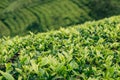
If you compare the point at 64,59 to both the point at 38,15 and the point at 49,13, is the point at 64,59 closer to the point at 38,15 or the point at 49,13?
the point at 38,15

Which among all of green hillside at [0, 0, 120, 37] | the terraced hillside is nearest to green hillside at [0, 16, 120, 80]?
the terraced hillside

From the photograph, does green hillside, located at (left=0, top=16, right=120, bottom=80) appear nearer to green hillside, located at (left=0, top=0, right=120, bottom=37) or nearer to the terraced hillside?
the terraced hillside

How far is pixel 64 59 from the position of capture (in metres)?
5.89

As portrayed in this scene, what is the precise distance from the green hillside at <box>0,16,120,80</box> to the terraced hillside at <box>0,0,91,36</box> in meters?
73.8

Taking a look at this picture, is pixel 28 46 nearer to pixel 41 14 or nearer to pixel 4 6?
pixel 41 14

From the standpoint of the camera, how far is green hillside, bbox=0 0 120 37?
8669 centimetres

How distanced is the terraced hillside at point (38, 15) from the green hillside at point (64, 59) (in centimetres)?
7380

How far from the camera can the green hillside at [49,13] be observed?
8669cm

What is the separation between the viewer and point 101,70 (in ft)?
19.5

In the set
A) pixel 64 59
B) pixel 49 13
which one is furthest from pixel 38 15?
pixel 64 59

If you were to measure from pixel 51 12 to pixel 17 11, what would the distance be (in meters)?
12.5

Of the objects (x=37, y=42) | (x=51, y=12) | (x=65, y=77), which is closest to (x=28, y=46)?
(x=37, y=42)

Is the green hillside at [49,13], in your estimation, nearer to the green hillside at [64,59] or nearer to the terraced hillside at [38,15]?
the terraced hillside at [38,15]

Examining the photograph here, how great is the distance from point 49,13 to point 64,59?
87796 millimetres
